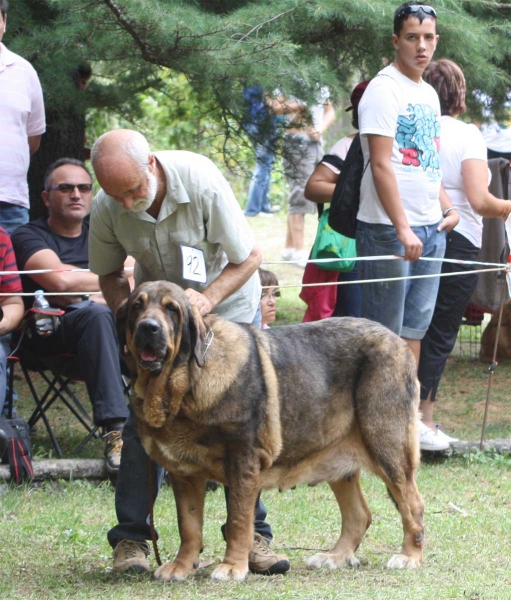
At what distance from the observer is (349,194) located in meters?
5.99

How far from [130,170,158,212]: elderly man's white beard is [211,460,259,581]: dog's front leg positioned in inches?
45.6

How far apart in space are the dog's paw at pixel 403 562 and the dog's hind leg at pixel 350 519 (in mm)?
200

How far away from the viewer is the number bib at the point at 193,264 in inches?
164

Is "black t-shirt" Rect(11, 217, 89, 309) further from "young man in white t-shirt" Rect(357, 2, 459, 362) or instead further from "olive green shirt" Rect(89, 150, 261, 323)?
"olive green shirt" Rect(89, 150, 261, 323)

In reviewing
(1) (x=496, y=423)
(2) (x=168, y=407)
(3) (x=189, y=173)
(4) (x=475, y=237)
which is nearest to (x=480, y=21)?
(4) (x=475, y=237)

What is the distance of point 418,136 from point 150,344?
2.59 m

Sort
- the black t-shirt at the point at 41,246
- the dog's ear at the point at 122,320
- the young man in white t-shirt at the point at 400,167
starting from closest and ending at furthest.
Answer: the dog's ear at the point at 122,320 < the young man in white t-shirt at the point at 400,167 < the black t-shirt at the point at 41,246

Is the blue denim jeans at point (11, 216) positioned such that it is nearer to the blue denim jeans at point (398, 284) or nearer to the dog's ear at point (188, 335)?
the blue denim jeans at point (398, 284)

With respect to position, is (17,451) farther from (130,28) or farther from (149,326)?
(130,28)

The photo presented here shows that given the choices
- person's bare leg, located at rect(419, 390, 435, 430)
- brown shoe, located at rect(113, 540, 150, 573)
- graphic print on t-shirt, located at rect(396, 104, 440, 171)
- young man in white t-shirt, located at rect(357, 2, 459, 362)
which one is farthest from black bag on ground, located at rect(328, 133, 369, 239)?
brown shoe, located at rect(113, 540, 150, 573)

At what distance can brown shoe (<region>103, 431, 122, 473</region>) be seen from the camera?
5.85 meters

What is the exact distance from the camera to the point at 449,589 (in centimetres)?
405

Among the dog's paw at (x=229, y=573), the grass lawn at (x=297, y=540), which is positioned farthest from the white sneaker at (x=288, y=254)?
the dog's paw at (x=229, y=573)

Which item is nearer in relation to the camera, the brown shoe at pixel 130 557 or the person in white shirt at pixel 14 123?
the brown shoe at pixel 130 557
